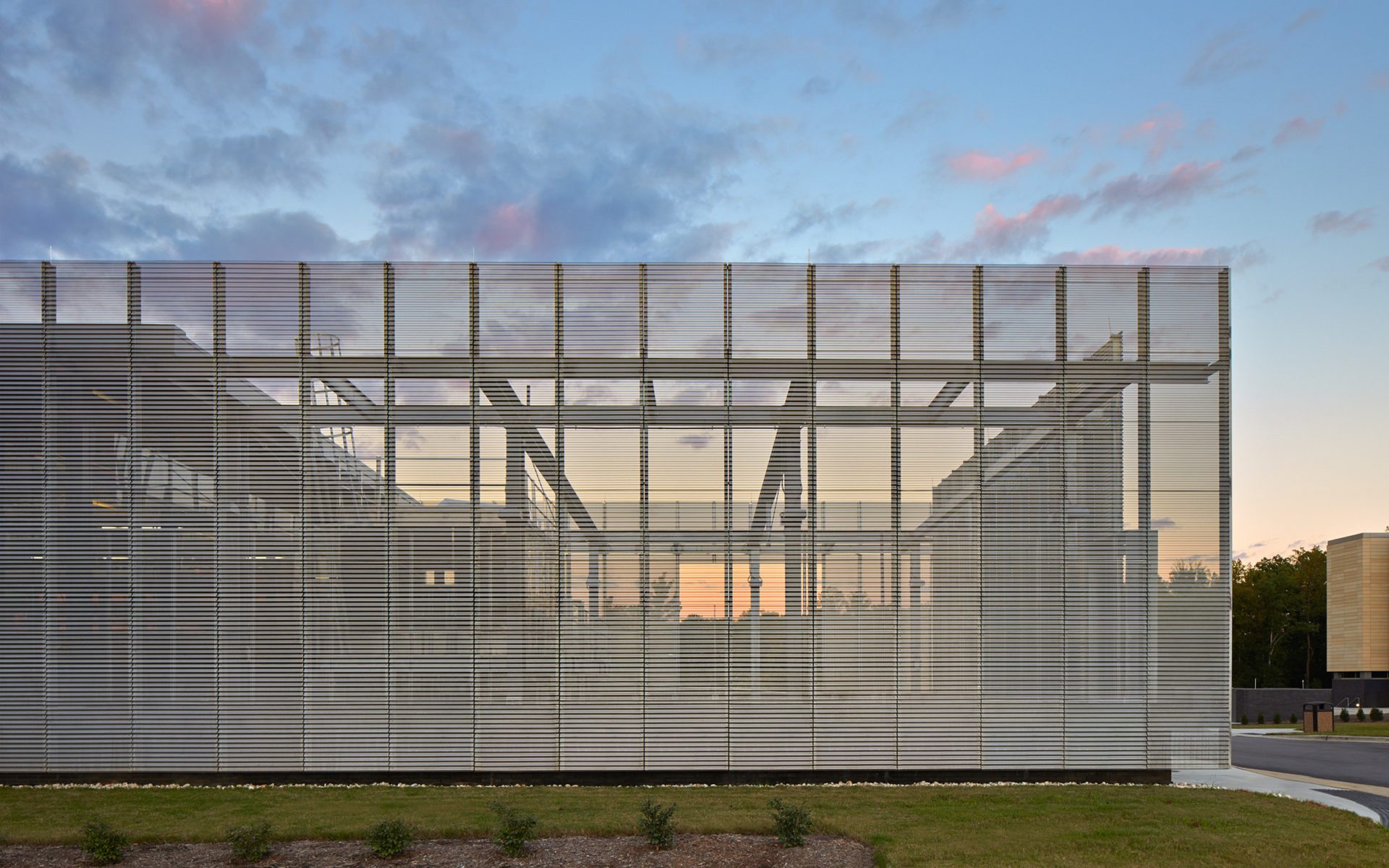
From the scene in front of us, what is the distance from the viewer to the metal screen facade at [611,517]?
14.1m

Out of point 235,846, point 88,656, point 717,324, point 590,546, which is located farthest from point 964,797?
point 88,656

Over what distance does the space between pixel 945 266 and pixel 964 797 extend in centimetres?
812

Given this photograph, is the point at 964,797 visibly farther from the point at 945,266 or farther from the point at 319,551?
the point at 319,551

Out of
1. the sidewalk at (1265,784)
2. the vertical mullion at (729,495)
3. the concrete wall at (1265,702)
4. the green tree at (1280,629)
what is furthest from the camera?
the green tree at (1280,629)

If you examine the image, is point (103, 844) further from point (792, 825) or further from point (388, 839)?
point (792, 825)

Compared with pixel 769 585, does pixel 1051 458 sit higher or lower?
higher

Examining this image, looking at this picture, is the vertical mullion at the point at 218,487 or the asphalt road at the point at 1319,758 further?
the asphalt road at the point at 1319,758

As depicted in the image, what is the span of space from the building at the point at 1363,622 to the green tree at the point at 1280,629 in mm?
13684

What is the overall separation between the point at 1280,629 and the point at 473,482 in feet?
199

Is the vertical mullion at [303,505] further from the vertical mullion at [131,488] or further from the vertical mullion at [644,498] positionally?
the vertical mullion at [644,498]

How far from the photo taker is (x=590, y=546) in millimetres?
14383

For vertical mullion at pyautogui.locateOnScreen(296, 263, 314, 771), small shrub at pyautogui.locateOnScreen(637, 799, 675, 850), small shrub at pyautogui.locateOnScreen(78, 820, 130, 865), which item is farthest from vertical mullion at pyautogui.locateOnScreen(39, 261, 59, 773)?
small shrub at pyautogui.locateOnScreen(637, 799, 675, 850)

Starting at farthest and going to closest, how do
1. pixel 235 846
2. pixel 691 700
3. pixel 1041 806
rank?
pixel 691 700, pixel 1041 806, pixel 235 846

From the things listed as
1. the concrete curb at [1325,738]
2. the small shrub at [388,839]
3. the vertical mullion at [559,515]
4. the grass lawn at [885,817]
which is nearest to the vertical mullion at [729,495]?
the grass lawn at [885,817]
